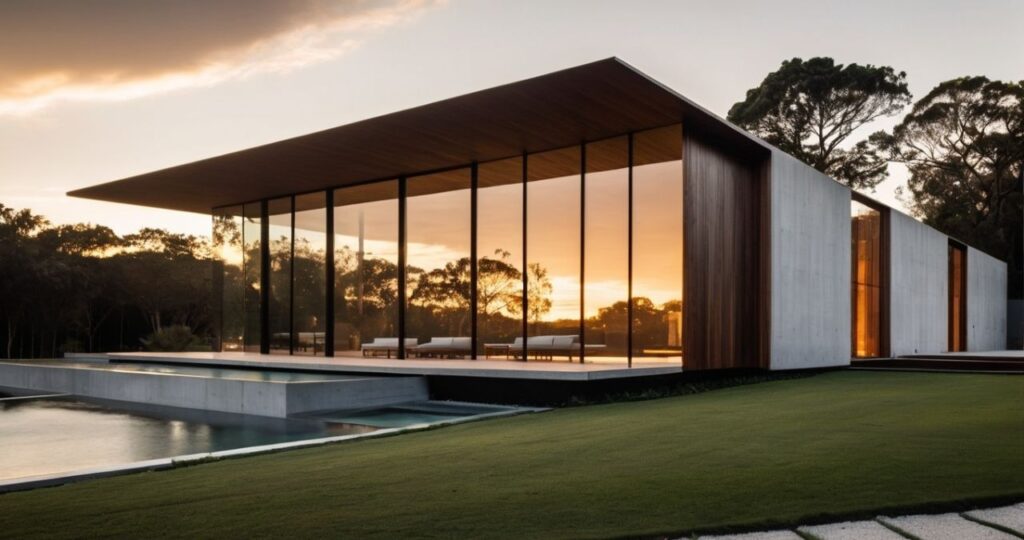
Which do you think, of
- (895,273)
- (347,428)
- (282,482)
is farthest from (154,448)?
(895,273)

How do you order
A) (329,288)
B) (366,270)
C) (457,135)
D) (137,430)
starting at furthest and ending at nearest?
(329,288) → (366,270) → (457,135) → (137,430)

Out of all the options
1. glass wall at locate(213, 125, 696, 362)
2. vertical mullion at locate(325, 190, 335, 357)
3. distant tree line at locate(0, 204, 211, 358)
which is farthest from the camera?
distant tree line at locate(0, 204, 211, 358)

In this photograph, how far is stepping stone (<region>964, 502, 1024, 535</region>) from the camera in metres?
3.48

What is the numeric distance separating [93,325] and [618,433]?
1085 inches

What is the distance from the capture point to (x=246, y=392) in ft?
33.3

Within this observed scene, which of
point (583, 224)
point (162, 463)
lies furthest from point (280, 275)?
point (162, 463)

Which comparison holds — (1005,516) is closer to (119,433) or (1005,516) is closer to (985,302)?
(119,433)

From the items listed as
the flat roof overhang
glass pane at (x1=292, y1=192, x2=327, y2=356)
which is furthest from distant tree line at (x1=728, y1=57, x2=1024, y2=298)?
glass pane at (x1=292, y1=192, x2=327, y2=356)

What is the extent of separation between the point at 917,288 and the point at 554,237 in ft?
37.0

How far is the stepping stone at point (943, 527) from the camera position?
3.33 metres

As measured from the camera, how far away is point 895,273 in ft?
57.9

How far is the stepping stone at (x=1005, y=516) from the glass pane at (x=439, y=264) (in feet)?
34.3

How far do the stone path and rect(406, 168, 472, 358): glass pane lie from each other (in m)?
10.5

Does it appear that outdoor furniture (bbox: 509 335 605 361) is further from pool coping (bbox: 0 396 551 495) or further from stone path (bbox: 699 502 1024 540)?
stone path (bbox: 699 502 1024 540)
